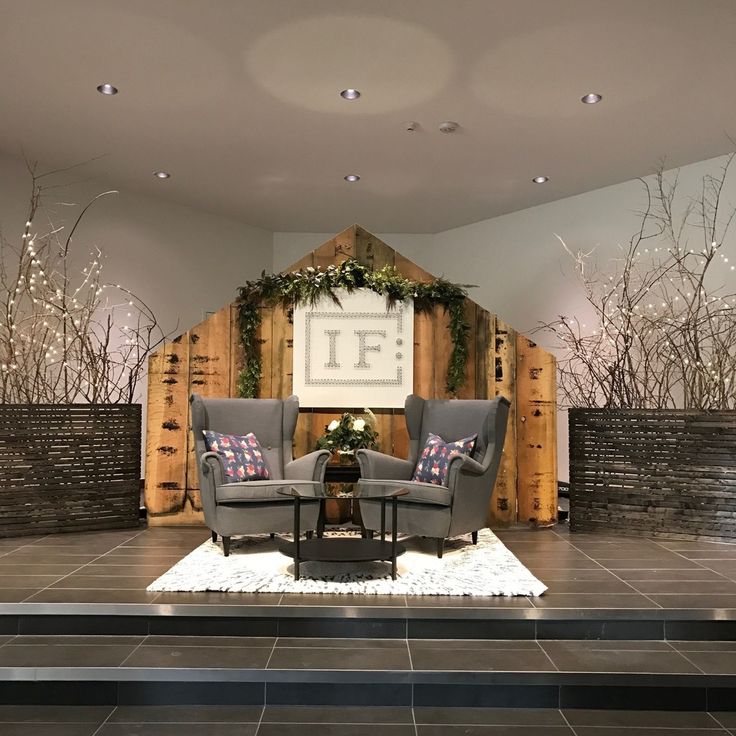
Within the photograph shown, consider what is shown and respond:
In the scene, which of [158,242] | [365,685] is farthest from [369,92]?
[365,685]

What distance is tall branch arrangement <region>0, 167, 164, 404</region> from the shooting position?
17.5 feet

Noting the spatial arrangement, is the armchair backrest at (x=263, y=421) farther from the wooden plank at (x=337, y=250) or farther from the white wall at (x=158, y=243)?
A: the white wall at (x=158, y=243)

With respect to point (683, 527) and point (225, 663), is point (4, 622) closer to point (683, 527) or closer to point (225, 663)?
point (225, 663)

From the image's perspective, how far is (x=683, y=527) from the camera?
511 cm

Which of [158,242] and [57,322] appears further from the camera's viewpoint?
[158,242]

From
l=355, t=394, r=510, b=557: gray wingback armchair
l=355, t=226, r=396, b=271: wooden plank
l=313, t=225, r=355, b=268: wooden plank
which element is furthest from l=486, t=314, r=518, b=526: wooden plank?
l=313, t=225, r=355, b=268: wooden plank

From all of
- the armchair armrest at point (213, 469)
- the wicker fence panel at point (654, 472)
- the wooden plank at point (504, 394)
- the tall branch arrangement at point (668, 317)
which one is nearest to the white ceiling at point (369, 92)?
the tall branch arrangement at point (668, 317)

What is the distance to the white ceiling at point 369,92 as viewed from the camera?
4.15 m

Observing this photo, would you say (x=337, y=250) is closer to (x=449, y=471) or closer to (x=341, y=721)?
(x=449, y=471)

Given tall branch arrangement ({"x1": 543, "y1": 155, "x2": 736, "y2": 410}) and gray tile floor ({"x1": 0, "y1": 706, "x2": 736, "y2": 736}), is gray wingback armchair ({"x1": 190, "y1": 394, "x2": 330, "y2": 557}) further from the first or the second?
tall branch arrangement ({"x1": 543, "y1": 155, "x2": 736, "y2": 410})

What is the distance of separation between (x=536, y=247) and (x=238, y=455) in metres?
4.49

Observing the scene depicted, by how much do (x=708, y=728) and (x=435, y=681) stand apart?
1.03 m

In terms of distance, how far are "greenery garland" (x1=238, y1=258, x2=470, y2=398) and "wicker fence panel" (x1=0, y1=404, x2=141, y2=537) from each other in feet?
3.26

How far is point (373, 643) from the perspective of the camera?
3.25 meters
